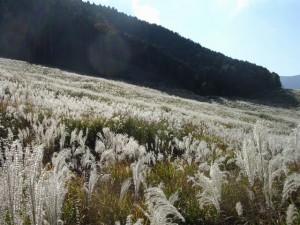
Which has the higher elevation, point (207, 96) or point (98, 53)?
point (98, 53)

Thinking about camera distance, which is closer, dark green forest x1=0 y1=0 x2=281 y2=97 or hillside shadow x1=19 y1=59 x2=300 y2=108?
hillside shadow x1=19 y1=59 x2=300 y2=108

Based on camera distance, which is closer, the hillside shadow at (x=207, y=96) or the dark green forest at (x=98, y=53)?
the hillside shadow at (x=207, y=96)

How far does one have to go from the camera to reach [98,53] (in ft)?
371

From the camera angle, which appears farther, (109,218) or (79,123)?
(79,123)

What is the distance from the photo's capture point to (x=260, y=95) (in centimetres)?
11756

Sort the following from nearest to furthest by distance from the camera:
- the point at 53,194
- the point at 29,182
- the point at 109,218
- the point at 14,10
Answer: the point at 29,182
the point at 53,194
the point at 109,218
the point at 14,10

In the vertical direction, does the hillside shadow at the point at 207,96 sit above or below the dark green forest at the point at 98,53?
below

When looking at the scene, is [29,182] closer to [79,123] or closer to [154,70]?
[79,123]

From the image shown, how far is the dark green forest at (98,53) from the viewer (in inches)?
4087

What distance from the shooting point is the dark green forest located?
104 metres

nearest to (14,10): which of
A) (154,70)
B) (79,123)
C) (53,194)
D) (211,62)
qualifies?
(154,70)

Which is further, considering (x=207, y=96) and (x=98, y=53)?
(x=98, y=53)

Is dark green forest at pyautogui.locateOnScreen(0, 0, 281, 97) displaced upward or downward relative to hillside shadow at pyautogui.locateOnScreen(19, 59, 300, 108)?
upward

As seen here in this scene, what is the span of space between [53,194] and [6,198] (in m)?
0.28
